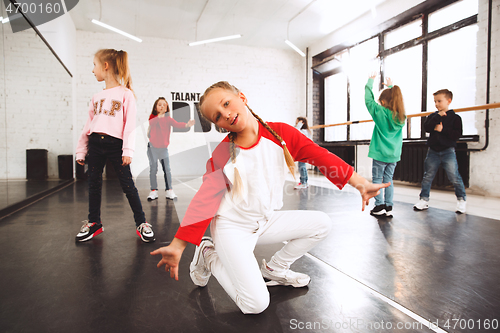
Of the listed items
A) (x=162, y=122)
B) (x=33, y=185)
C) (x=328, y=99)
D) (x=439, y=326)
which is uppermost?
(x=328, y=99)

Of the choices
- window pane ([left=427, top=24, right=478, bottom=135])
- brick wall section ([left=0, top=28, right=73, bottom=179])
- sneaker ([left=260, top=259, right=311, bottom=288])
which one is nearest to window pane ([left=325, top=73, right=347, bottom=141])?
window pane ([left=427, top=24, right=478, bottom=135])

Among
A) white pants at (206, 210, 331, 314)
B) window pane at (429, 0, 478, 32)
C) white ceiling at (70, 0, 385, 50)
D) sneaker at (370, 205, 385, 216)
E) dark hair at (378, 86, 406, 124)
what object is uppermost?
white ceiling at (70, 0, 385, 50)

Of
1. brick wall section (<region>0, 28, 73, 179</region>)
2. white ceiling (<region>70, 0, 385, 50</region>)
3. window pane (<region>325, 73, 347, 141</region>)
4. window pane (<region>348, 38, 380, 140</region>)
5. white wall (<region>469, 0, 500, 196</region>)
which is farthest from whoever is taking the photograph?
window pane (<region>325, 73, 347, 141</region>)

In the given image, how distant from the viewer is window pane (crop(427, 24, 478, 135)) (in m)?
4.13

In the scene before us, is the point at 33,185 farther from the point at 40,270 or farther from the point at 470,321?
the point at 470,321

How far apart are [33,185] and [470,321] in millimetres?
4167

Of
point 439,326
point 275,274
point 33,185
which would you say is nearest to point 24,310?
point 275,274

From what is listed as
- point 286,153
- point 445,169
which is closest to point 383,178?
point 445,169

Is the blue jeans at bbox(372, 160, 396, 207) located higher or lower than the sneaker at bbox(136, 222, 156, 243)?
higher

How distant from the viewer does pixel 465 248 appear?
171 centimetres

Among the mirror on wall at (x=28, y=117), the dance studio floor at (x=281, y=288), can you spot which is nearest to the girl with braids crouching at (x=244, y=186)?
the dance studio floor at (x=281, y=288)

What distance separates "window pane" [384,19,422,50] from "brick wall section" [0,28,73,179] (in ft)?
18.6

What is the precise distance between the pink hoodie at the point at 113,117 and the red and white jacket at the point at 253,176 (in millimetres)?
Answer: 997

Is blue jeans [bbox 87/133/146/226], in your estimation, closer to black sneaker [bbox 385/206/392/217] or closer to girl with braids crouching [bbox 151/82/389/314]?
girl with braids crouching [bbox 151/82/389/314]
